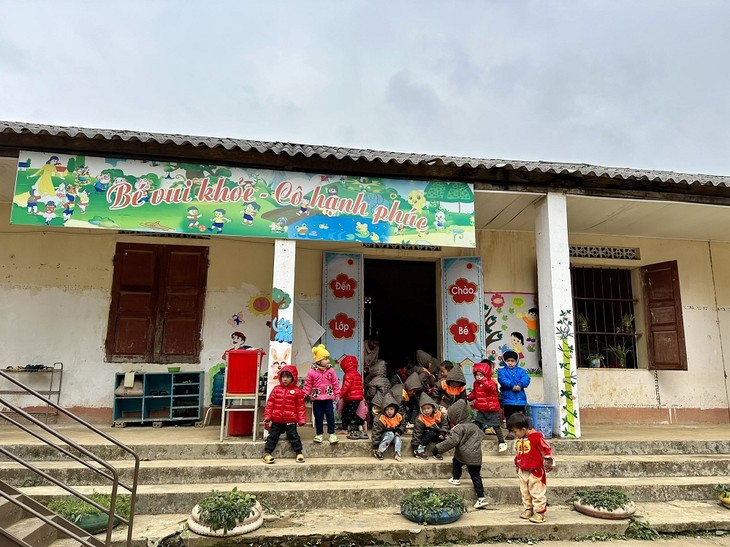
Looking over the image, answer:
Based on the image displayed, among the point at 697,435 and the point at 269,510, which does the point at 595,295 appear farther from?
the point at 269,510

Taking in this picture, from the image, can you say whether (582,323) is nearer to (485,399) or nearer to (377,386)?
(485,399)

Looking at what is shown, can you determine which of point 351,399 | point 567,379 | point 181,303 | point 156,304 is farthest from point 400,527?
point 156,304

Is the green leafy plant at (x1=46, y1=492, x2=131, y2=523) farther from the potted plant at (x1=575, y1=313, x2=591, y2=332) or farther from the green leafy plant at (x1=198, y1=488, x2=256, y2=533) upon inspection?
the potted plant at (x1=575, y1=313, x2=591, y2=332)

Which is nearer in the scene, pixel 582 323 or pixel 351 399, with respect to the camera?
pixel 351 399

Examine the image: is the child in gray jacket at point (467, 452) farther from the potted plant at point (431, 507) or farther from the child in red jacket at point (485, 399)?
the child in red jacket at point (485, 399)

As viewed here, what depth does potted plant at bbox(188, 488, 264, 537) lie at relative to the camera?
172 inches

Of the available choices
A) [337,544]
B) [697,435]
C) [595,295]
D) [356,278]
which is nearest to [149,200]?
[356,278]

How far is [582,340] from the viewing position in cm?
892

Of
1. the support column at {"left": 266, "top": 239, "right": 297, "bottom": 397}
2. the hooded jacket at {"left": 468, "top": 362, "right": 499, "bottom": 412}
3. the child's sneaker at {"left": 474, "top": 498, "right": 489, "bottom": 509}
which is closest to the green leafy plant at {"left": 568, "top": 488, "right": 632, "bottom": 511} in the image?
the child's sneaker at {"left": 474, "top": 498, "right": 489, "bottom": 509}

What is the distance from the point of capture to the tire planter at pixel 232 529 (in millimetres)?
4363

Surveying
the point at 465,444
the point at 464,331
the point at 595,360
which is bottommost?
the point at 465,444

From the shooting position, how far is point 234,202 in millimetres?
6301

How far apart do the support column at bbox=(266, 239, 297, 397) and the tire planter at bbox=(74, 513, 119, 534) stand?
2.10 metres

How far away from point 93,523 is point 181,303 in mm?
3982
